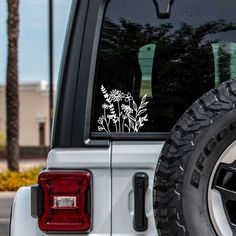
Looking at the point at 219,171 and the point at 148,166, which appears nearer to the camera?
the point at 219,171

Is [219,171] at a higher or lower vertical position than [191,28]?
lower

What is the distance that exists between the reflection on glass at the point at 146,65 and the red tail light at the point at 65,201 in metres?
0.45

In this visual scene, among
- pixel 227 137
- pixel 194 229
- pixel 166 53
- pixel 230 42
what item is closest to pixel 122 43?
pixel 166 53

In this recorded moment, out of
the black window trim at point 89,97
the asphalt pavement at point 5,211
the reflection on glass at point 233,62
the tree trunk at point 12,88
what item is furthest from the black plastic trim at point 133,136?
the tree trunk at point 12,88

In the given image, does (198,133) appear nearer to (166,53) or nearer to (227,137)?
(227,137)

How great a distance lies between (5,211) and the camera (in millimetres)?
10570

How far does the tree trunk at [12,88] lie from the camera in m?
15.3

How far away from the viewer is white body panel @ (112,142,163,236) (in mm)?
2578

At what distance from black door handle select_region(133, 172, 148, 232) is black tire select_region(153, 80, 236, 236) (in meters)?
0.20

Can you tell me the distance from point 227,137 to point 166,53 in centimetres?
55

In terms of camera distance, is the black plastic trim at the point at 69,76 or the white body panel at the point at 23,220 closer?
the black plastic trim at the point at 69,76

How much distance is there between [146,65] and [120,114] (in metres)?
0.24

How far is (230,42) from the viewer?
8.87ft

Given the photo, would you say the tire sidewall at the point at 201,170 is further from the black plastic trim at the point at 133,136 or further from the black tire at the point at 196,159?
the black plastic trim at the point at 133,136
